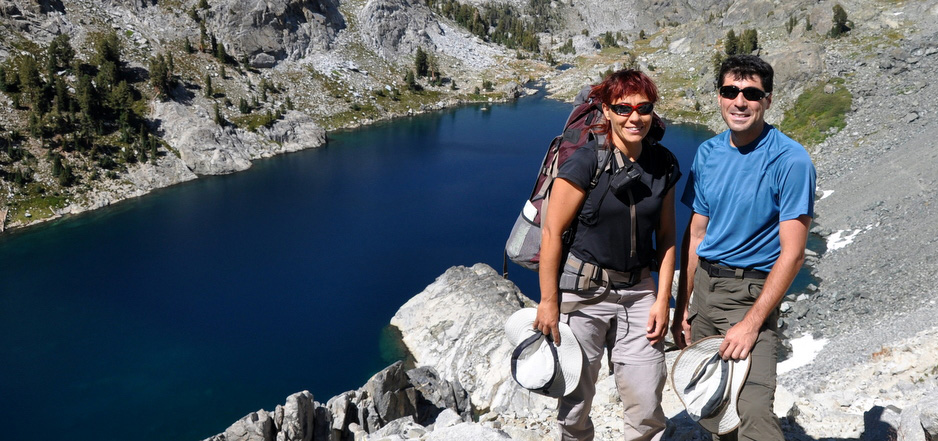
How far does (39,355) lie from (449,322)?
65.6 ft

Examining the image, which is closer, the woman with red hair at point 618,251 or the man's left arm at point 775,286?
the man's left arm at point 775,286

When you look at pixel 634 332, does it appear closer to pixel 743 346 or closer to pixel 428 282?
pixel 743 346

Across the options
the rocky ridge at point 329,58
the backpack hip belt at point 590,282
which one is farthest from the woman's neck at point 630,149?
the rocky ridge at point 329,58

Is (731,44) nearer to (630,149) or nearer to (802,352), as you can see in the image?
(802,352)

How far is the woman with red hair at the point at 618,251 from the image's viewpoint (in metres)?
5.95

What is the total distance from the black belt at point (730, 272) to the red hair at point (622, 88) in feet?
5.46

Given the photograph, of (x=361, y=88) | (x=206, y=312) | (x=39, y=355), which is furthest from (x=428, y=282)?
(x=361, y=88)

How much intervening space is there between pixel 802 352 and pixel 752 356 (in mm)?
20372

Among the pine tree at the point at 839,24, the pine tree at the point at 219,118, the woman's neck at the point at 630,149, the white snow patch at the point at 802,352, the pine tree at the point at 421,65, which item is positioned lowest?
the pine tree at the point at 219,118

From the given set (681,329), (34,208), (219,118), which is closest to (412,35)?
(219,118)

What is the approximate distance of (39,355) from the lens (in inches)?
1227

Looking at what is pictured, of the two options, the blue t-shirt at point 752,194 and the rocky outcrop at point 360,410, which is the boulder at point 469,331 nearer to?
the rocky outcrop at point 360,410

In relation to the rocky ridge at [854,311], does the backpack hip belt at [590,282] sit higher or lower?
higher

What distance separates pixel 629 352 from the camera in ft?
21.0
